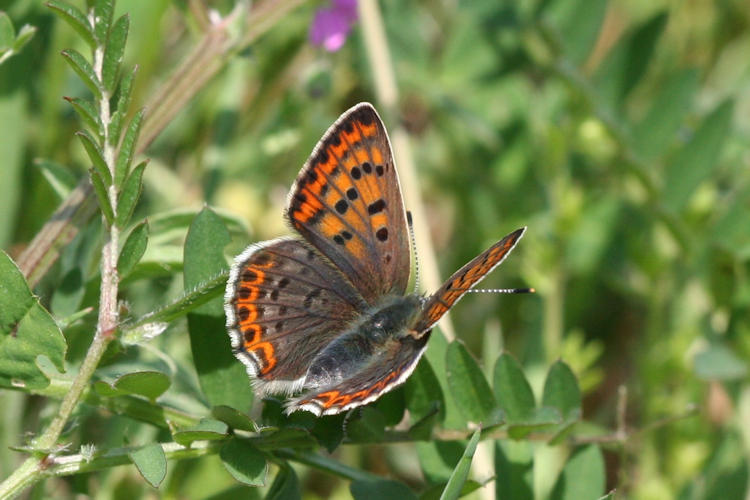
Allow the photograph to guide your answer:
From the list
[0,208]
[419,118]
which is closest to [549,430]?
[0,208]

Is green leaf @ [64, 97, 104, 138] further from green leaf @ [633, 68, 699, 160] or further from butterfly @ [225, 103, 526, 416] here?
green leaf @ [633, 68, 699, 160]

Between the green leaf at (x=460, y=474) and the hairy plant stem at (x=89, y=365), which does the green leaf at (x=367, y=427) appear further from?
the hairy plant stem at (x=89, y=365)

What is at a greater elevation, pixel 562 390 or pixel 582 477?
pixel 562 390

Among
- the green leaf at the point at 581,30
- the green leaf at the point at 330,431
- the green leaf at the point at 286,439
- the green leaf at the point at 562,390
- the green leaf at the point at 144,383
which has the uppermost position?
the green leaf at the point at 144,383

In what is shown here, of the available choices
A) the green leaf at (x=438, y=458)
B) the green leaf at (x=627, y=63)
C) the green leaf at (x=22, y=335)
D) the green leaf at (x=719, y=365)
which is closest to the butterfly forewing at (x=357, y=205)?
the green leaf at (x=438, y=458)

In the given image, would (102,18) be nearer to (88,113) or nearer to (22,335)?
(88,113)

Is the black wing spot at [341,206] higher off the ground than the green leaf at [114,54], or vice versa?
the green leaf at [114,54]

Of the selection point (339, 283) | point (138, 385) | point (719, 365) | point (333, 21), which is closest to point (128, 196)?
point (138, 385)
